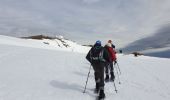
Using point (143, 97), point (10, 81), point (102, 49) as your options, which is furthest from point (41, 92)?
point (143, 97)

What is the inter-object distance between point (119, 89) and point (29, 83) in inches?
188

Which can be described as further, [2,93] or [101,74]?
[101,74]

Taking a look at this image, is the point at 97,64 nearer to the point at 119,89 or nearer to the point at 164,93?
the point at 119,89

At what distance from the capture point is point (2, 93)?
11086 mm

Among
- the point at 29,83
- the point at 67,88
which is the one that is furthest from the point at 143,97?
the point at 29,83

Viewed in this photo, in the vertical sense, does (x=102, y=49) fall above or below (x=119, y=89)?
above

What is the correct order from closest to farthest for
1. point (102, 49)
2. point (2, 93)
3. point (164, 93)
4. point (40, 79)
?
1. point (2, 93)
2. point (102, 49)
3. point (164, 93)
4. point (40, 79)

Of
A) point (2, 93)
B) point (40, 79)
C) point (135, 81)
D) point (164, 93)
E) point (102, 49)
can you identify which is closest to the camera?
point (2, 93)

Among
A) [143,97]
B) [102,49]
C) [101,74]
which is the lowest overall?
[143,97]

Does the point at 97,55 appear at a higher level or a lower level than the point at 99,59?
higher

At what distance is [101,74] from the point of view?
11844 mm

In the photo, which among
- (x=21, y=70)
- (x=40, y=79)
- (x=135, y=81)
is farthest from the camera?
(x=21, y=70)

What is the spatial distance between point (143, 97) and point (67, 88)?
382 centimetres

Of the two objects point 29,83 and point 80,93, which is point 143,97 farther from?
point 29,83
